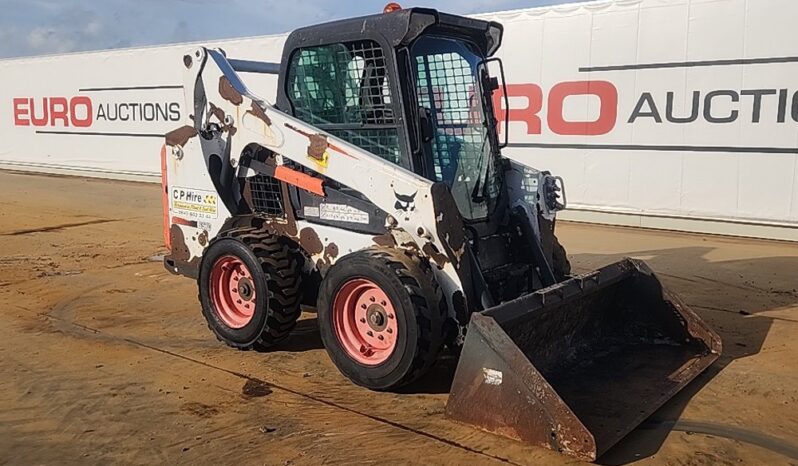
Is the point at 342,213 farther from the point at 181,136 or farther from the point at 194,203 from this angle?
the point at 181,136

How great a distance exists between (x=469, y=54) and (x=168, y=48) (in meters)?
14.0

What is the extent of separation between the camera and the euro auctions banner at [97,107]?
17.8m

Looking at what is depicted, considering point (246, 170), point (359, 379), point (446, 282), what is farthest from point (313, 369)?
point (246, 170)

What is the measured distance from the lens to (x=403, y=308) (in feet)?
14.3

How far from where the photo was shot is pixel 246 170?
5746 mm

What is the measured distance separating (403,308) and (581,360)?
140cm

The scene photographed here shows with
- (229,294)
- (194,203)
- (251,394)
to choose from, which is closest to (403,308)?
(251,394)

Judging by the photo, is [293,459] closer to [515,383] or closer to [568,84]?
[515,383]

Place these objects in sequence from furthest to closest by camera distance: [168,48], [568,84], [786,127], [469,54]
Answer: [168,48] → [568,84] → [786,127] → [469,54]

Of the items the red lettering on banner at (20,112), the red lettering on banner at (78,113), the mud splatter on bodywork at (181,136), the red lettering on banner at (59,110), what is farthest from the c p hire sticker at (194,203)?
the red lettering on banner at (20,112)

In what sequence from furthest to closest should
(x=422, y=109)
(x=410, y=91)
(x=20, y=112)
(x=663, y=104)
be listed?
(x=20, y=112)
(x=663, y=104)
(x=422, y=109)
(x=410, y=91)

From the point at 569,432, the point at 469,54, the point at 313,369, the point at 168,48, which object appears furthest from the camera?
the point at 168,48

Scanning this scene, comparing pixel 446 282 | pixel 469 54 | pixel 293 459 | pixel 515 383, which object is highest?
pixel 469 54

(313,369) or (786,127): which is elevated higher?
(786,127)
